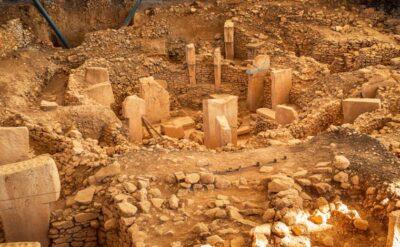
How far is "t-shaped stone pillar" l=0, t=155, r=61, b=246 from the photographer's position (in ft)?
16.7

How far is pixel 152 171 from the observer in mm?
5797

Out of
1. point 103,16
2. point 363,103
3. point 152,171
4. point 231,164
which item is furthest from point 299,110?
point 103,16

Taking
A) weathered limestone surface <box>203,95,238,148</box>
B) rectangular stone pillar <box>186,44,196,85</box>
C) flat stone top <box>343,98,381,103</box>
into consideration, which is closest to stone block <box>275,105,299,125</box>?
flat stone top <box>343,98,381,103</box>

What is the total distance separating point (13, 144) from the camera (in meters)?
5.99

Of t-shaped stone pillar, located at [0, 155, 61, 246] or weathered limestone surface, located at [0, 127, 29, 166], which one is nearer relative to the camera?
t-shaped stone pillar, located at [0, 155, 61, 246]

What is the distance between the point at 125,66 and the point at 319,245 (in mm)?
8105

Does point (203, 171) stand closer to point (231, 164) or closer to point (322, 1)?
point (231, 164)

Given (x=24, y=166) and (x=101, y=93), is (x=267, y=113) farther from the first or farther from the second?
(x=24, y=166)

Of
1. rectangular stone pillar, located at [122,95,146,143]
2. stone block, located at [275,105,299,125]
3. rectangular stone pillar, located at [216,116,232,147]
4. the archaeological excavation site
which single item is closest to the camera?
the archaeological excavation site

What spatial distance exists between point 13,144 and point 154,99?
16.4 feet

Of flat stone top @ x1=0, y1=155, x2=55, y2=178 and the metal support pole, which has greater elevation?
the metal support pole

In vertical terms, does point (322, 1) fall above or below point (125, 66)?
above

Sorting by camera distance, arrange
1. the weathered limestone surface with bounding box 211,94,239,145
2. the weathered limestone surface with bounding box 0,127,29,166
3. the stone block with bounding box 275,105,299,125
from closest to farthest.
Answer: the weathered limestone surface with bounding box 0,127,29,166, the weathered limestone surface with bounding box 211,94,239,145, the stone block with bounding box 275,105,299,125

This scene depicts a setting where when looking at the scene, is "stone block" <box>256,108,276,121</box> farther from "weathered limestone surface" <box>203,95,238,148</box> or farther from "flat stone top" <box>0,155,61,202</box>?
"flat stone top" <box>0,155,61,202</box>
